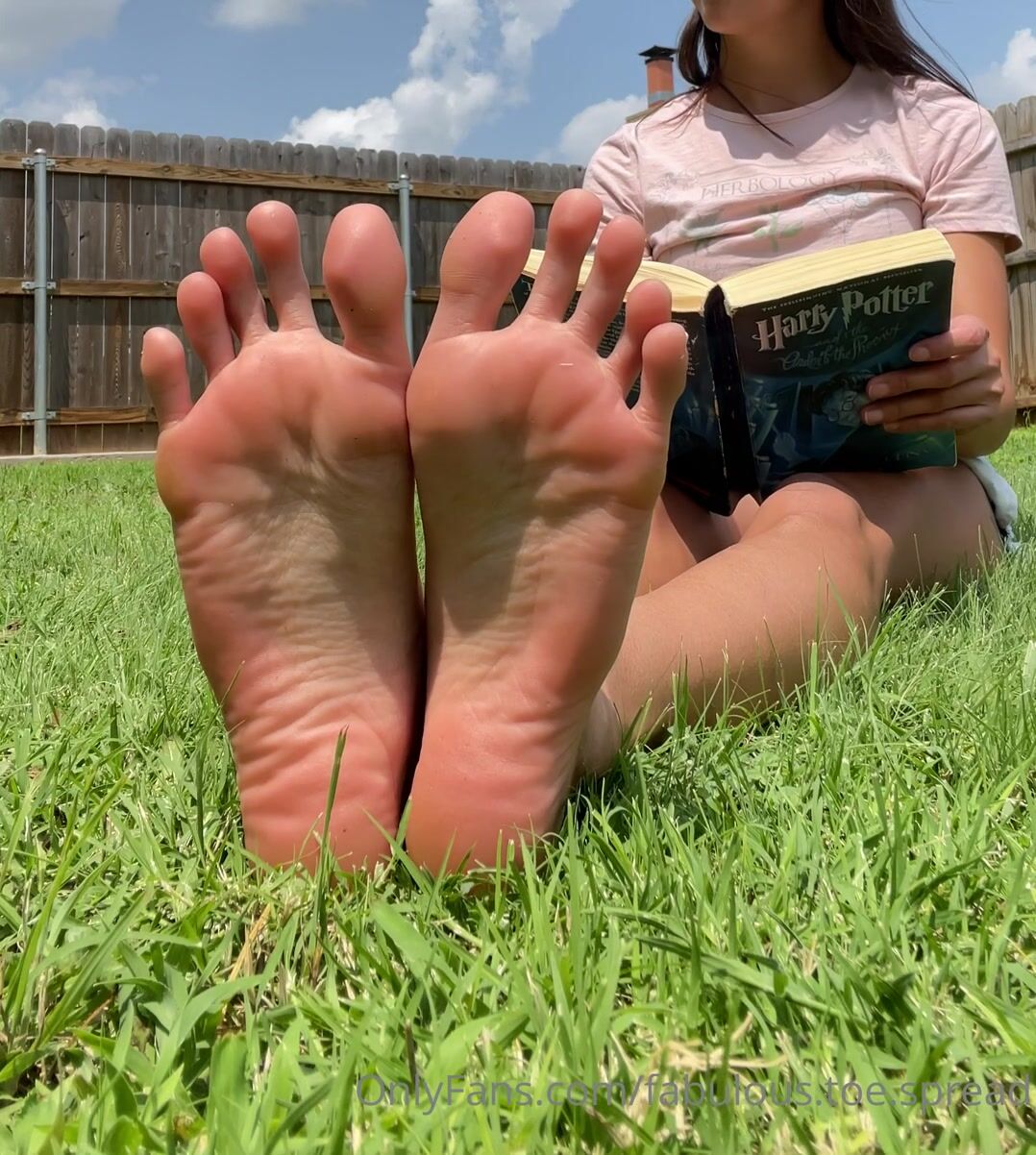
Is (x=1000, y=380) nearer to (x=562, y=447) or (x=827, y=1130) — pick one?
(x=562, y=447)

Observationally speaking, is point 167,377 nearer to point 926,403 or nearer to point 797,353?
point 797,353

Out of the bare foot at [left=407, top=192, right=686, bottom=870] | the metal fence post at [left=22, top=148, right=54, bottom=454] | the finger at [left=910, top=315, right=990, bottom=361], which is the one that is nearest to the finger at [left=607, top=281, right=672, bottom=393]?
the bare foot at [left=407, top=192, right=686, bottom=870]

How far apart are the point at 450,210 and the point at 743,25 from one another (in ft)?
17.3

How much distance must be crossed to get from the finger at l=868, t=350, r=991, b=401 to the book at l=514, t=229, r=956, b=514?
13 mm

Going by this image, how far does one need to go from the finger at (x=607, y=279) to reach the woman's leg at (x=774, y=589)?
27 centimetres

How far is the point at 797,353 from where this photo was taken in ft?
3.85

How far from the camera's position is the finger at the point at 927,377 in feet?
3.91

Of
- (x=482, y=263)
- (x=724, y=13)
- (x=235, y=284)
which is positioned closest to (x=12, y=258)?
(x=724, y=13)

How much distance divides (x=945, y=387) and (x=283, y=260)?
0.77 metres

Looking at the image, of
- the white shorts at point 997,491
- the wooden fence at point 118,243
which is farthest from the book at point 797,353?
the wooden fence at point 118,243

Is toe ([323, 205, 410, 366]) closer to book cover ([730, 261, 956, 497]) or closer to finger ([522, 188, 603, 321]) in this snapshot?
finger ([522, 188, 603, 321])

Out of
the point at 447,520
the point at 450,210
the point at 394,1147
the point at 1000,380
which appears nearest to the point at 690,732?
the point at 447,520

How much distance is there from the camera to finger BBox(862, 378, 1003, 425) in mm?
1219

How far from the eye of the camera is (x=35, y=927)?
0.60m
